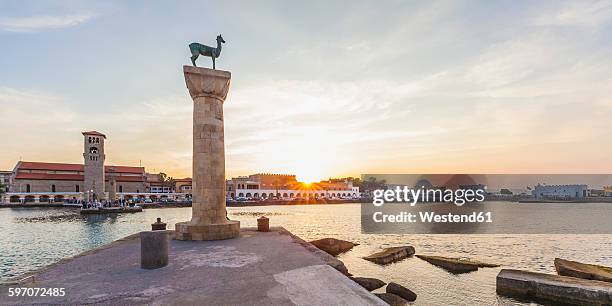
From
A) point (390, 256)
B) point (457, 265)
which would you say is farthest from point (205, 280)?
point (457, 265)

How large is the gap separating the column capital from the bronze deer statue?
2.21 feet

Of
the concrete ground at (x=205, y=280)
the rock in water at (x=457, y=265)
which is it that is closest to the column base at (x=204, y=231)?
the concrete ground at (x=205, y=280)

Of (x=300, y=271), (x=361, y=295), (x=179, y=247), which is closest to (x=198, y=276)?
(x=300, y=271)

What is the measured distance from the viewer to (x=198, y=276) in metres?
9.13

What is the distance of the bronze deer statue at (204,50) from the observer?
667 inches

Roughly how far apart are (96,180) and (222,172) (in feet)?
268

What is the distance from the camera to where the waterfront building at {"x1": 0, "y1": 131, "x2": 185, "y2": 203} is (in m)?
83.2

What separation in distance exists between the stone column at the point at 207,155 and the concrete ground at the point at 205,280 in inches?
139

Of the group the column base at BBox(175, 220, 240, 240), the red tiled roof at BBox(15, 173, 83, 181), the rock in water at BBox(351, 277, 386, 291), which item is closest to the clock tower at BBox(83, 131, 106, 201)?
the red tiled roof at BBox(15, 173, 83, 181)

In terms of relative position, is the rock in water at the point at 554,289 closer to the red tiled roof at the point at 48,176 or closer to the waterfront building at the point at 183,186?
the red tiled roof at the point at 48,176

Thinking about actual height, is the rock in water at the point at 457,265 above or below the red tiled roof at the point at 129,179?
below

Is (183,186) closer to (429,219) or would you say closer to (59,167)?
(59,167)

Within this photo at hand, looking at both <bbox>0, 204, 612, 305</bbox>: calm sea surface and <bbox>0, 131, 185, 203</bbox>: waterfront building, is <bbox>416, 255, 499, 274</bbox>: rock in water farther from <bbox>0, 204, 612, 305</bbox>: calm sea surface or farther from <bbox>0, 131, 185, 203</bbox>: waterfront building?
<bbox>0, 131, 185, 203</bbox>: waterfront building

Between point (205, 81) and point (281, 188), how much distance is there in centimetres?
11956
